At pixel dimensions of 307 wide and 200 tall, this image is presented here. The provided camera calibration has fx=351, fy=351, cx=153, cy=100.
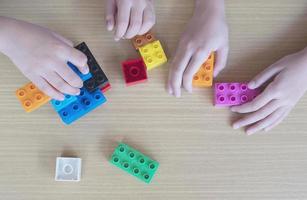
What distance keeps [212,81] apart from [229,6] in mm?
169

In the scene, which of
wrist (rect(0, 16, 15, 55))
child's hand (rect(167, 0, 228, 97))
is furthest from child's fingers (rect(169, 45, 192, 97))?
wrist (rect(0, 16, 15, 55))

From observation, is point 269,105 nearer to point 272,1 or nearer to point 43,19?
point 272,1

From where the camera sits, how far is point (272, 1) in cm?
75

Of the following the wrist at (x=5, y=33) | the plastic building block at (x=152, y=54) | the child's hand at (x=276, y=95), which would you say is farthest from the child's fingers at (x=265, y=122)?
the wrist at (x=5, y=33)

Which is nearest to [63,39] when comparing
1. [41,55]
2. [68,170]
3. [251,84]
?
[41,55]

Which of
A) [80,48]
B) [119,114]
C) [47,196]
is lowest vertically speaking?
[47,196]

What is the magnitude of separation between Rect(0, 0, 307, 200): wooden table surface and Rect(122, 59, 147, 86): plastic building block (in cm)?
1

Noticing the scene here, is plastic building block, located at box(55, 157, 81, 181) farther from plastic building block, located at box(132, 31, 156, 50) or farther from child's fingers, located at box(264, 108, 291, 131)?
child's fingers, located at box(264, 108, 291, 131)

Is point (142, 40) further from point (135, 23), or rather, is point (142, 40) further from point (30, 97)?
point (30, 97)

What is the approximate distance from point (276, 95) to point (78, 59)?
0.39m

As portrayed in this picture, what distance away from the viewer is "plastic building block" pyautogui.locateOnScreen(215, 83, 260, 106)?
2.27ft

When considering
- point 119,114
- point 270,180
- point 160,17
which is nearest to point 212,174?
point 270,180

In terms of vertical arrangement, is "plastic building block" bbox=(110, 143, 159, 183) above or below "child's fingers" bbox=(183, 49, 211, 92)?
below

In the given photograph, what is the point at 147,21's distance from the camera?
2.32 ft
